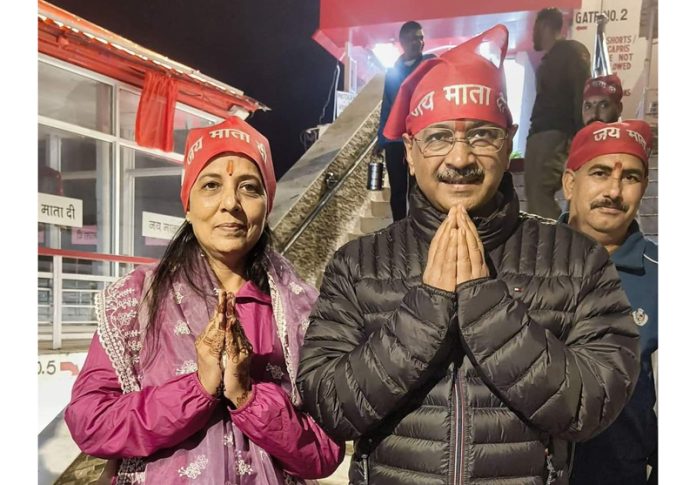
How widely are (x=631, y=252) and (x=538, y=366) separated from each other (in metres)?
0.67

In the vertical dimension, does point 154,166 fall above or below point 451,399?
above

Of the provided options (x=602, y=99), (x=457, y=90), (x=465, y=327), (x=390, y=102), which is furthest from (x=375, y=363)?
(x=602, y=99)

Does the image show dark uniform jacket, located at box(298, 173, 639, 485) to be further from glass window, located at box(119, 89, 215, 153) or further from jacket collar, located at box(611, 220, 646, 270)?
glass window, located at box(119, 89, 215, 153)

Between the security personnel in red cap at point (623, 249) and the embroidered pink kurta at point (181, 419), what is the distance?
2.53ft

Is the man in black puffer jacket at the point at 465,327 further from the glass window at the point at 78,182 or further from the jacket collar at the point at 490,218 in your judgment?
the glass window at the point at 78,182

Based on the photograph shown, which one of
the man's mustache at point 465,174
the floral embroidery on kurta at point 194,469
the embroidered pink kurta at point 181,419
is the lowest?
the floral embroidery on kurta at point 194,469

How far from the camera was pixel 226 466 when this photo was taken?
52.7 inches

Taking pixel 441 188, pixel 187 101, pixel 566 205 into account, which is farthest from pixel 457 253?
pixel 187 101

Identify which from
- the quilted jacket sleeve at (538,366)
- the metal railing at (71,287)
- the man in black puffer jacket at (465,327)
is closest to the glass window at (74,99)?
the metal railing at (71,287)

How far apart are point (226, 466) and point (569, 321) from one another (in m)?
0.86

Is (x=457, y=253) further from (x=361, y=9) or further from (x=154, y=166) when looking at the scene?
(x=154, y=166)

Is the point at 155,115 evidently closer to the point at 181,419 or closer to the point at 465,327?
the point at 181,419

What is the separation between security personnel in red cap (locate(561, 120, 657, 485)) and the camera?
154 cm

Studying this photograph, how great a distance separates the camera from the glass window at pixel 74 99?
1785 millimetres
